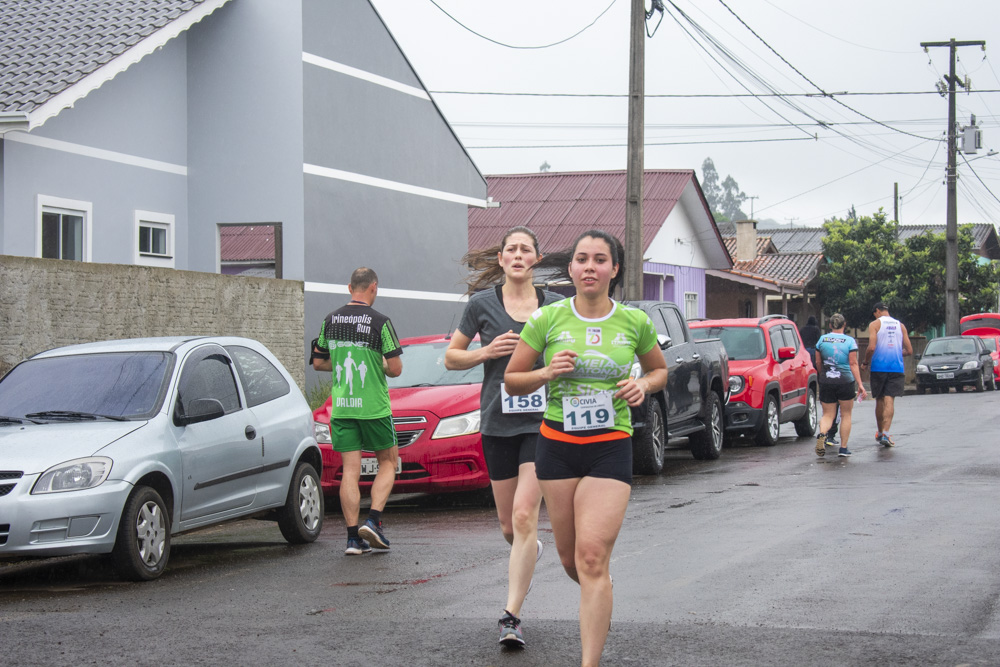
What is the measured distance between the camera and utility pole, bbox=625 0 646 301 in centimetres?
1925

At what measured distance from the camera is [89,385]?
8.60 metres

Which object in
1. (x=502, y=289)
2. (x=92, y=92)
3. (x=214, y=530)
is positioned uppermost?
(x=92, y=92)

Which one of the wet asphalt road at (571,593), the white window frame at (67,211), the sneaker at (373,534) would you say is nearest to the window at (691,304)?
the white window frame at (67,211)

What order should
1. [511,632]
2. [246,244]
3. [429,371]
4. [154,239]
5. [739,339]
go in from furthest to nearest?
[246,244] → [154,239] → [739,339] → [429,371] → [511,632]

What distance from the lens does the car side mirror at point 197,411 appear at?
8320 mm

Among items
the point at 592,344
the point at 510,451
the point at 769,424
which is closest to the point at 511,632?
the point at 510,451

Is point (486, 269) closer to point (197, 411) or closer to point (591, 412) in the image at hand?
point (591, 412)

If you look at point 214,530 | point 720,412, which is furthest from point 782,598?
point 720,412

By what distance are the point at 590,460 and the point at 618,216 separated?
30.4 metres

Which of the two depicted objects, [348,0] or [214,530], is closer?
[214,530]

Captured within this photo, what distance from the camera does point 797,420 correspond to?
1959 cm

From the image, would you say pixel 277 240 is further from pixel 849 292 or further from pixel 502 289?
pixel 849 292

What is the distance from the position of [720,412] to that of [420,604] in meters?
9.91

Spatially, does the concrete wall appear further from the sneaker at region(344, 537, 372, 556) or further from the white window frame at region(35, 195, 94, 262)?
the sneaker at region(344, 537, 372, 556)
